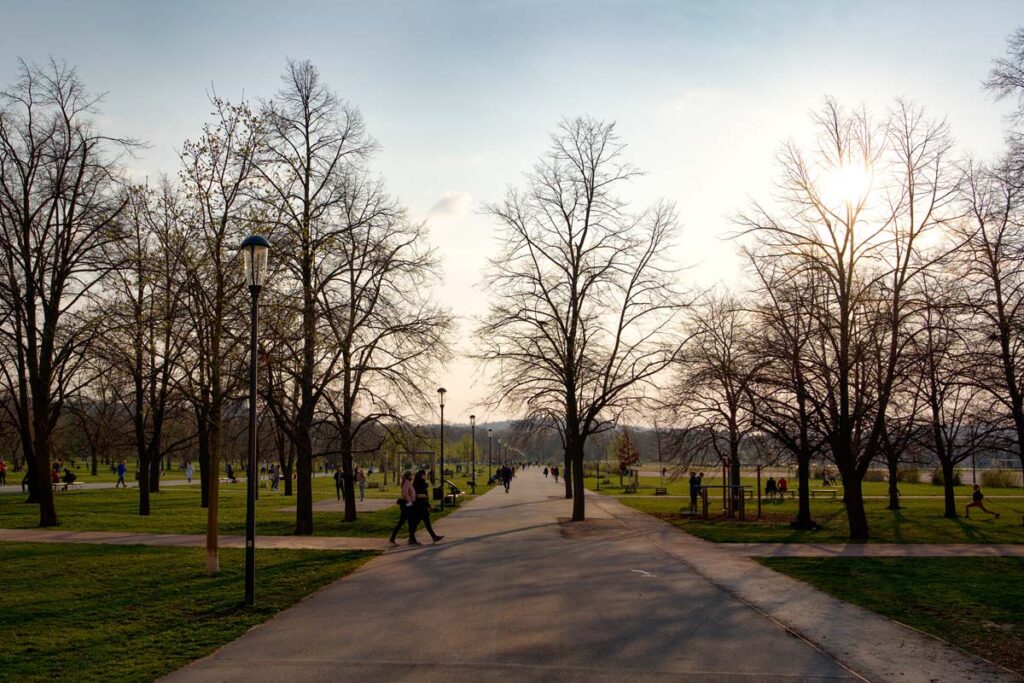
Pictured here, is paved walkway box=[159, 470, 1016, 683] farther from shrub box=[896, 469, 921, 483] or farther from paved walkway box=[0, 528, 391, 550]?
shrub box=[896, 469, 921, 483]

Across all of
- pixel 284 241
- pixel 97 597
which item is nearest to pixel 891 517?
pixel 284 241

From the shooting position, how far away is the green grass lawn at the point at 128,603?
7816 mm

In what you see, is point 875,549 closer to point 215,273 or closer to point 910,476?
point 215,273

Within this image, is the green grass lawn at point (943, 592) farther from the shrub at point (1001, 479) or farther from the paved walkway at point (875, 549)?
the shrub at point (1001, 479)

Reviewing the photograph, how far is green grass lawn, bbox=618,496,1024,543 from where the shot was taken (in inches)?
859

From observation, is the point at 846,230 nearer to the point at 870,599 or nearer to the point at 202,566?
the point at 870,599

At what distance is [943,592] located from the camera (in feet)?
41.3

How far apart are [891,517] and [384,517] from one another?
62.9ft

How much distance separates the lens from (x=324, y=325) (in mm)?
21531

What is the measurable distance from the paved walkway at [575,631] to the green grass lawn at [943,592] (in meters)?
0.51

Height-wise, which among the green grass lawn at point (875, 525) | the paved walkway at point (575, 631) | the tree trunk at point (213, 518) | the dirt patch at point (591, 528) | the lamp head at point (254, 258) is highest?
the lamp head at point (254, 258)

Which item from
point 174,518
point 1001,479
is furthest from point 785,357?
point 1001,479

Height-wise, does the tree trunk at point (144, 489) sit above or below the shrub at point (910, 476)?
above

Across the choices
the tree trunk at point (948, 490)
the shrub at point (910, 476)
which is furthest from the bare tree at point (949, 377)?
the shrub at point (910, 476)
